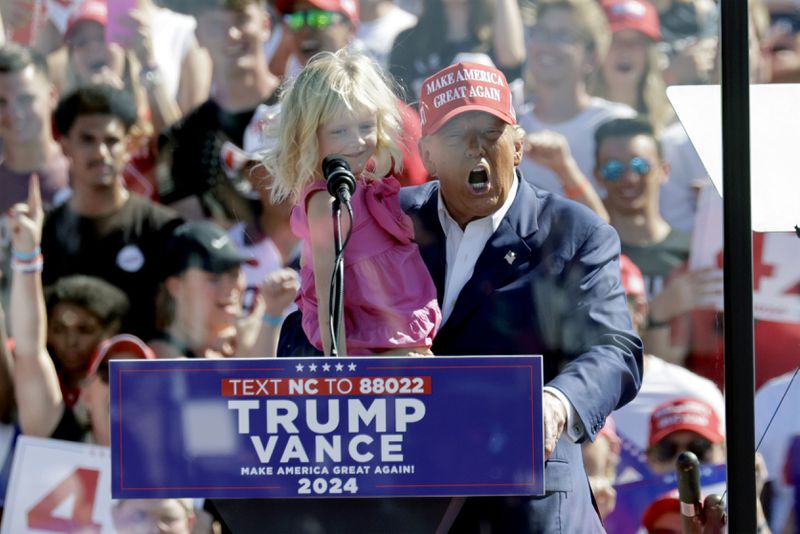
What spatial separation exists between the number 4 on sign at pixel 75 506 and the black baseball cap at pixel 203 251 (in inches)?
23.1

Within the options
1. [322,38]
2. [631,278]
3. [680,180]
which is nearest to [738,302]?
[631,278]

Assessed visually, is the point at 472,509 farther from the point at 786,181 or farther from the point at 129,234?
the point at 129,234

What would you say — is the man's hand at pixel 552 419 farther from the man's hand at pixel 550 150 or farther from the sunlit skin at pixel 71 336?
the sunlit skin at pixel 71 336

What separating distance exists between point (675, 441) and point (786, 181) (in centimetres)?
82

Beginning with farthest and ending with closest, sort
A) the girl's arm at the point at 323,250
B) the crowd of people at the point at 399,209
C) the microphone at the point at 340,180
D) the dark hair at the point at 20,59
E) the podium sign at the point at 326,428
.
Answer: the dark hair at the point at 20,59 → the crowd of people at the point at 399,209 → the girl's arm at the point at 323,250 → the podium sign at the point at 326,428 → the microphone at the point at 340,180

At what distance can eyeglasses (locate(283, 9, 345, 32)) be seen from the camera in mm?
2914

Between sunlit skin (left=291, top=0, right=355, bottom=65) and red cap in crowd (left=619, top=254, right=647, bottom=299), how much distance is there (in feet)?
2.67

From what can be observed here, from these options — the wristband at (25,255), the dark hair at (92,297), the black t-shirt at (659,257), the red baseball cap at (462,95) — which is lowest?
the dark hair at (92,297)

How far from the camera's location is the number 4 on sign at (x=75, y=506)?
320 cm

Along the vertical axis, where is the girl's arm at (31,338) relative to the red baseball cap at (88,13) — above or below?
below

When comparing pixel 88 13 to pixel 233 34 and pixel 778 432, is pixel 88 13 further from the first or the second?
pixel 778 432

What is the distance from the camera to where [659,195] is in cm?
306

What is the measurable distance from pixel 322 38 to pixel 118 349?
3.18ft

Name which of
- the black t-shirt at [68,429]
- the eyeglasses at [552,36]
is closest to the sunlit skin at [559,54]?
the eyeglasses at [552,36]
